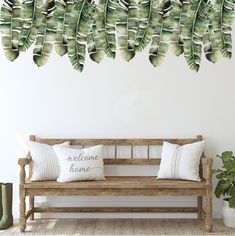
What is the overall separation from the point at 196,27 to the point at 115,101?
3.57ft

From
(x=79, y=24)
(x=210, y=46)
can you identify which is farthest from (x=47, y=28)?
(x=210, y=46)

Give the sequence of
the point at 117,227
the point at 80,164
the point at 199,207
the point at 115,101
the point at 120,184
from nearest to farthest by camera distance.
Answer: the point at 120,184 → the point at 80,164 → the point at 117,227 → the point at 199,207 → the point at 115,101

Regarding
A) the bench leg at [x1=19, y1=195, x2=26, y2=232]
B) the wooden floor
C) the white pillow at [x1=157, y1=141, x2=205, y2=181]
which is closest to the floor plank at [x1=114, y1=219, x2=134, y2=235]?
the wooden floor

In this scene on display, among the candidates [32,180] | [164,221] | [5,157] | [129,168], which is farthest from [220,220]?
[5,157]

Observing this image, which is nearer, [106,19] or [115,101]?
[106,19]

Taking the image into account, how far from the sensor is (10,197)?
4.66 m

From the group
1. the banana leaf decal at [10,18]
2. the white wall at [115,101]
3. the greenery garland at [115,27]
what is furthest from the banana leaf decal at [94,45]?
the banana leaf decal at [10,18]

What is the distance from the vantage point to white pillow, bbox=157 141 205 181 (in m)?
4.62

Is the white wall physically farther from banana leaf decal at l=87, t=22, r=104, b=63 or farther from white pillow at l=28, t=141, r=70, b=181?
white pillow at l=28, t=141, r=70, b=181

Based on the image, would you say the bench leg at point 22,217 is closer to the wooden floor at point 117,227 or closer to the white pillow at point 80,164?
the wooden floor at point 117,227

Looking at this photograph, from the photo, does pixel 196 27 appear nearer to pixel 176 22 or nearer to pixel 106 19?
pixel 176 22

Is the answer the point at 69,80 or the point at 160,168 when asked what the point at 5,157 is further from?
the point at 160,168

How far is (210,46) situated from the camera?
499 centimetres

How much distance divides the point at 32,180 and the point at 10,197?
10.5 inches
